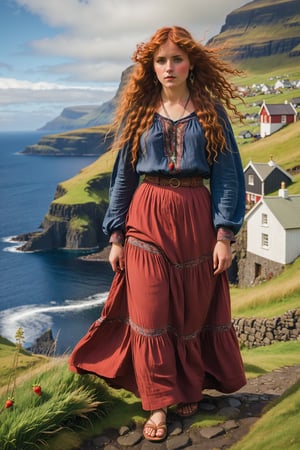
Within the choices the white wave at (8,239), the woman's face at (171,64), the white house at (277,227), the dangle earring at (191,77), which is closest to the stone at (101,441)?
the woman's face at (171,64)

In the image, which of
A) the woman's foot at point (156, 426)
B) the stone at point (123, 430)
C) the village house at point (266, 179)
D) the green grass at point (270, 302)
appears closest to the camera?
the woman's foot at point (156, 426)

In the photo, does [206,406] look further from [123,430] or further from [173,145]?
[173,145]

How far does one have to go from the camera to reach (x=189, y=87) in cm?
548

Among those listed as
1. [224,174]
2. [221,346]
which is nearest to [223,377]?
[221,346]

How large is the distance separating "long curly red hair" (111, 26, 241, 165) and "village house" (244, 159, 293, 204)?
4698 cm

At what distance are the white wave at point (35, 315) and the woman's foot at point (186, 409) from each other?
47.9 meters

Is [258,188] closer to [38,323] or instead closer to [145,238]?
[38,323]

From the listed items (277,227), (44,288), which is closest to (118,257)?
(277,227)

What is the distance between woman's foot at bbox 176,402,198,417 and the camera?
544cm

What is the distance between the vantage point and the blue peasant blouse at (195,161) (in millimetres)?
5199

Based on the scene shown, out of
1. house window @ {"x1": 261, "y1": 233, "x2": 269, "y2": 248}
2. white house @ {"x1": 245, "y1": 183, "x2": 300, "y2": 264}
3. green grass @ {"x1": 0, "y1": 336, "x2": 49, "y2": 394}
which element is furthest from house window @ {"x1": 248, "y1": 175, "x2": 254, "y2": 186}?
green grass @ {"x1": 0, "y1": 336, "x2": 49, "y2": 394}

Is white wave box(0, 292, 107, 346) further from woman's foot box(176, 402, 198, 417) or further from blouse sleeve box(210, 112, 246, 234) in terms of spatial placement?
blouse sleeve box(210, 112, 246, 234)

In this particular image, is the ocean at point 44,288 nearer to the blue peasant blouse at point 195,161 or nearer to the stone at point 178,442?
the stone at point 178,442

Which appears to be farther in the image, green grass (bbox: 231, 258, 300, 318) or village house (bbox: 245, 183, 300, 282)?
village house (bbox: 245, 183, 300, 282)
